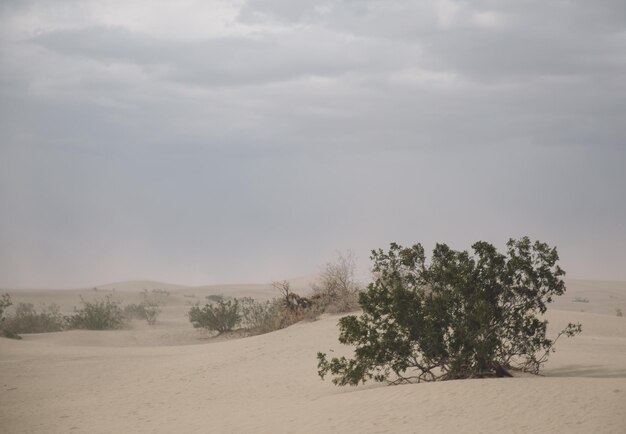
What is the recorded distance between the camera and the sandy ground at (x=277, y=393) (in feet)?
31.9

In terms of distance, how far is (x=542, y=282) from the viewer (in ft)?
42.7

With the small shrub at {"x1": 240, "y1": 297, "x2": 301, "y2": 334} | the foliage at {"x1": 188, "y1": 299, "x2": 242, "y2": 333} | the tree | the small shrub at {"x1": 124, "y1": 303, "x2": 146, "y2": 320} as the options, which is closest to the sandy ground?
the tree

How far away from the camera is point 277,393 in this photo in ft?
46.6

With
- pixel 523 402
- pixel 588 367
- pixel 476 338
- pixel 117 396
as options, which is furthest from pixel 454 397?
pixel 117 396

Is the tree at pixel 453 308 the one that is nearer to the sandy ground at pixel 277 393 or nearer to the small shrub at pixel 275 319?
the sandy ground at pixel 277 393

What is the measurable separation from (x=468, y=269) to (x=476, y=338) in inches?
46.8

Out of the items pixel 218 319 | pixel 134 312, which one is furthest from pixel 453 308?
pixel 134 312

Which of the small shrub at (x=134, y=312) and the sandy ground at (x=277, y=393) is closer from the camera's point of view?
the sandy ground at (x=277, y=393)

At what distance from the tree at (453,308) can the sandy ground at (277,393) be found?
0.71 m

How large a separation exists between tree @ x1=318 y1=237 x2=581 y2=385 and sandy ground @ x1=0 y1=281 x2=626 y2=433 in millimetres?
714

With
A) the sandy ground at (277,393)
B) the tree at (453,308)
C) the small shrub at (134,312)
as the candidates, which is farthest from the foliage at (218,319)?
the tree at (453,308)

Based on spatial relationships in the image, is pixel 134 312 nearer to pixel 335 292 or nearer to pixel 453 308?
pixel 335 292

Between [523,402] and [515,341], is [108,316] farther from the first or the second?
[523,402]

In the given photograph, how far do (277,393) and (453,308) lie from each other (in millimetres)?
3854
